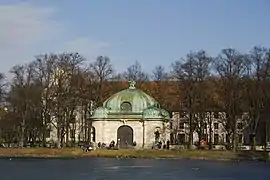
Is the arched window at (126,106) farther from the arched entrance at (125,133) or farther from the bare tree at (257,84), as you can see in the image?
the bare tree at (257,84)

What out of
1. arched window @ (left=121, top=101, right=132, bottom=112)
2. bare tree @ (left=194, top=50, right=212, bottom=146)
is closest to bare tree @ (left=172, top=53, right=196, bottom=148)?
bare tree @ (left=194, top=50, right=212, bottom=146)

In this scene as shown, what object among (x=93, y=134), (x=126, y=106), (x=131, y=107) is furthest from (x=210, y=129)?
(x=93, y=134)

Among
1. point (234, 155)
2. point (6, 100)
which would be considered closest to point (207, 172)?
point (234, 155)

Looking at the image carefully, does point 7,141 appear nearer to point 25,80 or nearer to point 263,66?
point 25,80

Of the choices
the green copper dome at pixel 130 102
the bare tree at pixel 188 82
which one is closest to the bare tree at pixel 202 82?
the bare tree at pixel 188 82

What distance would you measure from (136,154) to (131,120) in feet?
55.6

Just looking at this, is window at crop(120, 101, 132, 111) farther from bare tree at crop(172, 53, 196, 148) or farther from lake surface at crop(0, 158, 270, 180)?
lake surface at crop(0, 158, 270, 180)

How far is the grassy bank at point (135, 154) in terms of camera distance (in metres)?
84.7

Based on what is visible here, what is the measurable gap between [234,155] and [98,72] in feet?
98.1

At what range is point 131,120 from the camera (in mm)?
106125

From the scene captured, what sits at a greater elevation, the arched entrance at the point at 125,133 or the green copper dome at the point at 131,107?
the green copper dome at the point at 131,107

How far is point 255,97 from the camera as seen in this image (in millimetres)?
87188

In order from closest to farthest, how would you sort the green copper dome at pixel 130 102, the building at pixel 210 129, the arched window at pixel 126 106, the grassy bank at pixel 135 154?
the grassy bank at pixel 135 154
the building at pixel 210 129
the green copper dome at pixel 130 102
the arched window at pixel 126 106

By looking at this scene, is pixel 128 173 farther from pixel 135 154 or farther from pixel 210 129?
pixel 210 129
